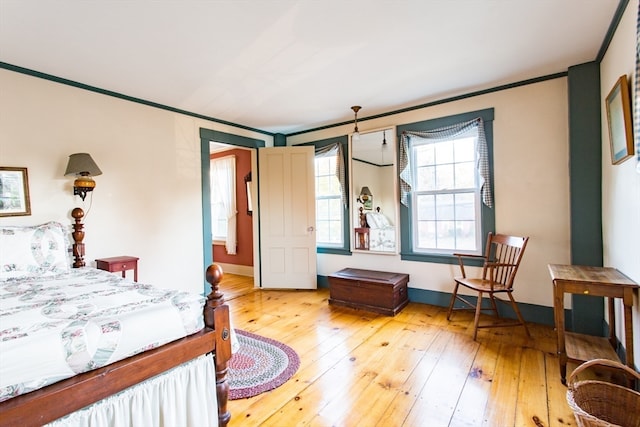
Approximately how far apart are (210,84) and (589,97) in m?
3.49

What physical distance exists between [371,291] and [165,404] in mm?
2555

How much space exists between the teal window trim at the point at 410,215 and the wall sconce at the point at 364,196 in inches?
20.6

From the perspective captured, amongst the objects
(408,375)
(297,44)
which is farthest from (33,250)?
(408,375)

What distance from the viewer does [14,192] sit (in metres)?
2.61

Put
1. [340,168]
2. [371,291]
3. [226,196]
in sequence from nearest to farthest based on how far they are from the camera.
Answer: [371,291], [340,168], [226,196]

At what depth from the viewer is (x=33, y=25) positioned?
2.10 meters

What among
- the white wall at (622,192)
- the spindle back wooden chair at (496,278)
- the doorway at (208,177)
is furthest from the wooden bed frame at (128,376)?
the doorway at (208,177)

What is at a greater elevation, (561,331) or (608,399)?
(561,331)

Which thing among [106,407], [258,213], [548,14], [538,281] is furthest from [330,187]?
[106,407]

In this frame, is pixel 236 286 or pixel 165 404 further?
pixel 236 286

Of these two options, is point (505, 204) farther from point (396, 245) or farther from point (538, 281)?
point (396, 245)

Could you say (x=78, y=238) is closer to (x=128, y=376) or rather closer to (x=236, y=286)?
(x=128, y=376)

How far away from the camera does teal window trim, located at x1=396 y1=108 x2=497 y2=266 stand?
11.1 ft

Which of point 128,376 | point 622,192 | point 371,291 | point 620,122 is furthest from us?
point 371,291
